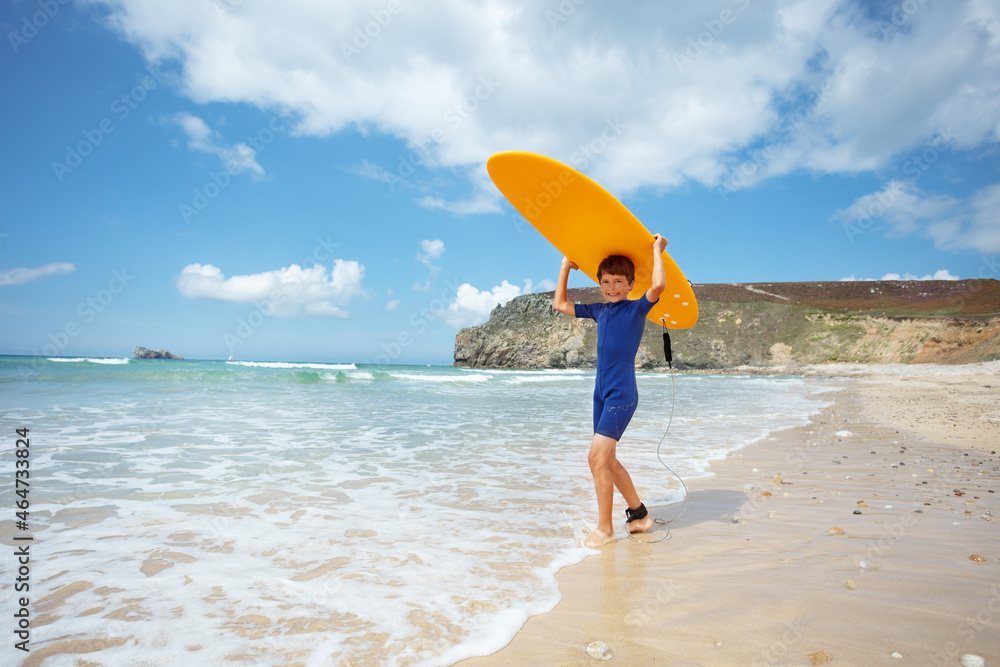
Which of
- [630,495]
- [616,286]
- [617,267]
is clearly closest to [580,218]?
[617,267]

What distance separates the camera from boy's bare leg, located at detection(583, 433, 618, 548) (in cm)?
288

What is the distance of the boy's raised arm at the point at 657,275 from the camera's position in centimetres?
282

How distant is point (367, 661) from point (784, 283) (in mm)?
91064

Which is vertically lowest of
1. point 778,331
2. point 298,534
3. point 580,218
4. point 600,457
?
point 298,534

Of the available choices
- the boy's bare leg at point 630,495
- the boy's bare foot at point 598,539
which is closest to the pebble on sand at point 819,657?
the boy's bare foot at point 598,539

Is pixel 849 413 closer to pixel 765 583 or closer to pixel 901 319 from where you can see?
pixel 765 583

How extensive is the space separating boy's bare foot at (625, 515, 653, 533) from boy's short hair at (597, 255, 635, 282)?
1593 millimetres

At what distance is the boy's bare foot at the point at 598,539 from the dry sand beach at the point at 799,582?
0.19 feet

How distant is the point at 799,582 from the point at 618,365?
54.8 inches

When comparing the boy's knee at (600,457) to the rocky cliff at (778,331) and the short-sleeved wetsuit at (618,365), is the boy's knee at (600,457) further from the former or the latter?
the rocky cliff at (778,331)

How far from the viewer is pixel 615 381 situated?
2957 millimetres

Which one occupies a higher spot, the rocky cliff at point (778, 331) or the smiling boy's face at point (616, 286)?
the rocky cliff at point (778, 331)

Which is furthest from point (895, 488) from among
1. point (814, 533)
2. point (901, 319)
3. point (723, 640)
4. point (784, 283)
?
point (784, 283)

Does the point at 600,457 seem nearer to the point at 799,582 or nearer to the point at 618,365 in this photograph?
the point at 618,365
